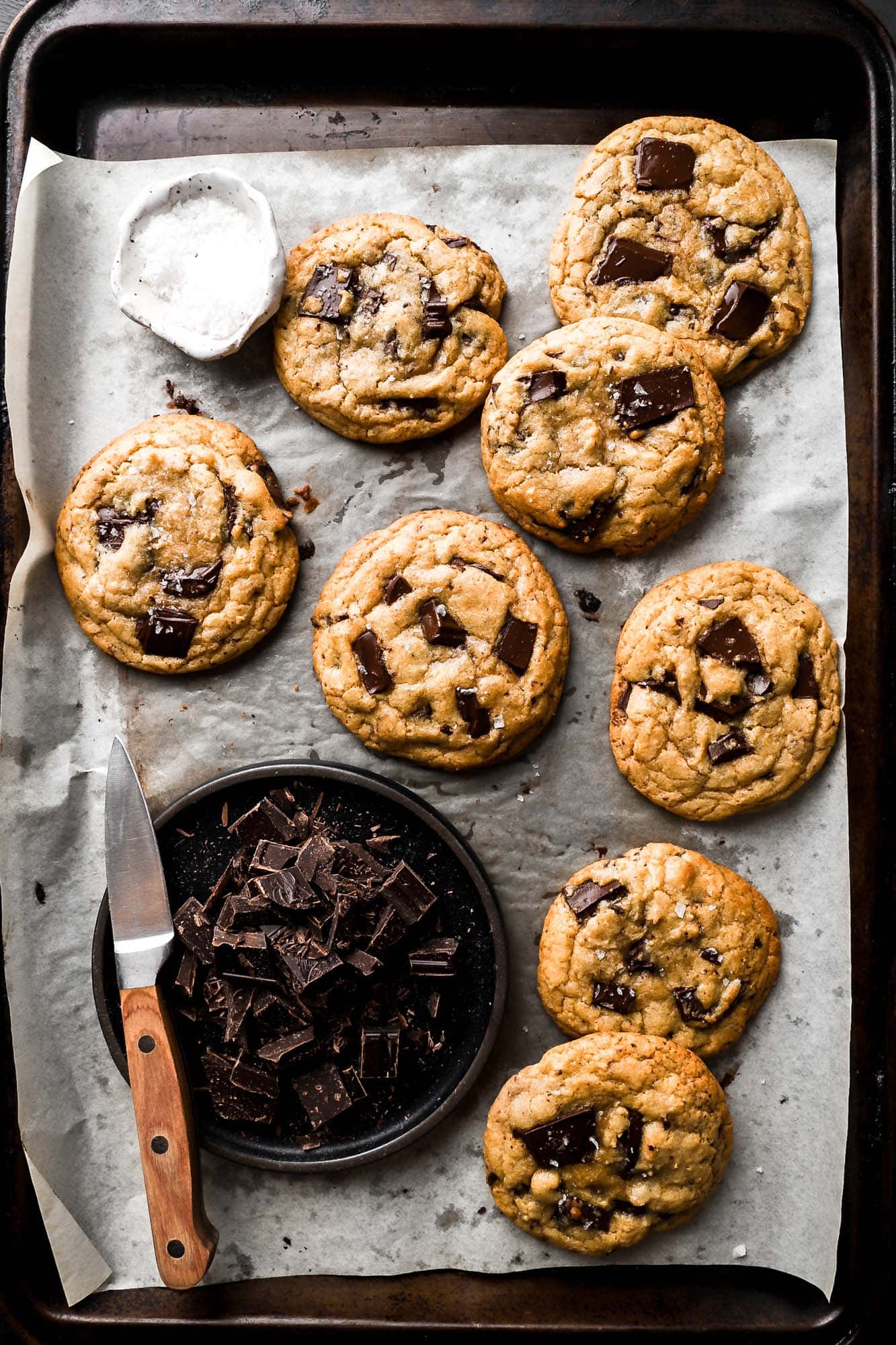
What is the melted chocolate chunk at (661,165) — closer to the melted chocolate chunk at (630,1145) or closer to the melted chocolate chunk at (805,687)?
the melted chocolate chunk at (805,687)

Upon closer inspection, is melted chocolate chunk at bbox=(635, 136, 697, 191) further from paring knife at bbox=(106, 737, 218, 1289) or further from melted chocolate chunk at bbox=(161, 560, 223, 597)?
paring knife at bbox=(106, 737, 218, 1289)

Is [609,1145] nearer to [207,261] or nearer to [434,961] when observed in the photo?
[434,961]

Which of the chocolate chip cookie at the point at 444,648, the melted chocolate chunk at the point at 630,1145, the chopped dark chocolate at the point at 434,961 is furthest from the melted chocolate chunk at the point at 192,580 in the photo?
the melted chocolate chunk at the point at 630,1145

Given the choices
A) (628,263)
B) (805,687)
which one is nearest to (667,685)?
(805,687)

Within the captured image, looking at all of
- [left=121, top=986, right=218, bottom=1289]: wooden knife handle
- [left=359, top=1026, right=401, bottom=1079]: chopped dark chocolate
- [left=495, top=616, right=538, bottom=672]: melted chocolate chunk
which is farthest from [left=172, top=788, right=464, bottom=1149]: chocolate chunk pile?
[left=495, top=616, right=538, bottom=672]: melted chocolate chunk

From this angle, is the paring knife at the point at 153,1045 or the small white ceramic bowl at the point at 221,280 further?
the small white ceramic bowl at the point at 221,280
